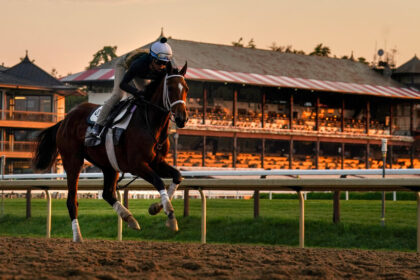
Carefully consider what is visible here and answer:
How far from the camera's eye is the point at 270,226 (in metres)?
14.4

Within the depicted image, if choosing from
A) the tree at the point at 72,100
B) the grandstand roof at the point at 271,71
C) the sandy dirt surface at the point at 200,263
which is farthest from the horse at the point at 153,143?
the tree at the point at 72,100

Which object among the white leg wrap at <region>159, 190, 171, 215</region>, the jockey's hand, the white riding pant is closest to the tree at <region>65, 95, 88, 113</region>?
the white riding pant

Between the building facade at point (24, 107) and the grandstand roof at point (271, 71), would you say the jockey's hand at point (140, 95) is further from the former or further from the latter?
the building facade at point (24, 107)

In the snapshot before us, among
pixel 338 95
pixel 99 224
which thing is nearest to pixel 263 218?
pixel 99 224

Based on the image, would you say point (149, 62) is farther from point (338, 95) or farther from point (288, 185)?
point (338, 95)

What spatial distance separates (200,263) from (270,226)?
297 inches

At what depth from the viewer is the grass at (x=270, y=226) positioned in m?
13.0

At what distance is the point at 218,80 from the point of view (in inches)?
1751

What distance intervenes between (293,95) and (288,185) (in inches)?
1677

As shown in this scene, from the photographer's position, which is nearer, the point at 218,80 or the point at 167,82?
the point at 167,82

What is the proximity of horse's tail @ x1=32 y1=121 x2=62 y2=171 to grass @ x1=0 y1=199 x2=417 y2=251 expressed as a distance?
3.00 m

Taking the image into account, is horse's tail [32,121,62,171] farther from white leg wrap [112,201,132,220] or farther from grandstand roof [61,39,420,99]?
grandstand roof [61,39,420,99]

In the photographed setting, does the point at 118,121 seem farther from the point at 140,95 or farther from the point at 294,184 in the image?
the point at 294,184

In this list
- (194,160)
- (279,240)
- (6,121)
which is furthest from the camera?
(6,121)
